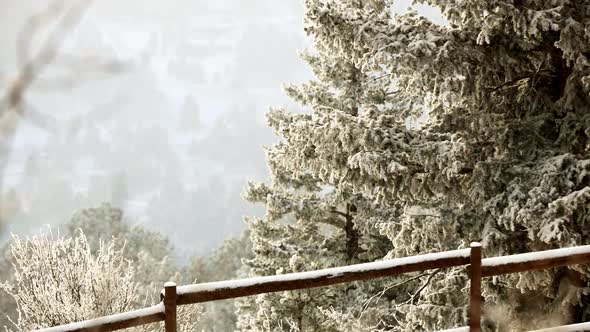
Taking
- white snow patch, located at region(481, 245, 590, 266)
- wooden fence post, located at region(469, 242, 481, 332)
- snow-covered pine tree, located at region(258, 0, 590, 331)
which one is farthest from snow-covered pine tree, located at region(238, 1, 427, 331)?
white snow patch, located at region(481, 245, 590, 266)

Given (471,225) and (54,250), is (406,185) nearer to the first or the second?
(471,225)

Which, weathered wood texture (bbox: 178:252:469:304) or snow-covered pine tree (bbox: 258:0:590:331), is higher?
snow-covered pine tree (bbox: 258:0:590:331)

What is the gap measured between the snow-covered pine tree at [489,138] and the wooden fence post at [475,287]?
3.53 metres

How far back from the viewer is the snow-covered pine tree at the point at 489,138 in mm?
7453

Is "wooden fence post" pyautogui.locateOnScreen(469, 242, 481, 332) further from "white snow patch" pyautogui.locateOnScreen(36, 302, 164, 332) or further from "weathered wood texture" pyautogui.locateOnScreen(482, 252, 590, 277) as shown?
"white snow patch" pyautogui.locateOnScreen(36, 302, 164, 332)

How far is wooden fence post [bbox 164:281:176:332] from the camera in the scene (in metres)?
3.31

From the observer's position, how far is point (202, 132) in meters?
138

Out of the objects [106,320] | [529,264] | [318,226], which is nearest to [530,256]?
[529,264]

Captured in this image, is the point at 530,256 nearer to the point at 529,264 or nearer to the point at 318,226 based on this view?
the point at 529,264

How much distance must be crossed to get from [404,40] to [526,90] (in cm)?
169

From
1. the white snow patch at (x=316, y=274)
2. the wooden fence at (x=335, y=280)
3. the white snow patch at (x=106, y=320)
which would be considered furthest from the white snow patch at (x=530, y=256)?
the white snow patch at (x=106, y=320)

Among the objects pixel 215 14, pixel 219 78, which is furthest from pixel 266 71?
pixel 215 14

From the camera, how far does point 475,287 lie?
12.6 feet

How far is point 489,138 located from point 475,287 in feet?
16.4
